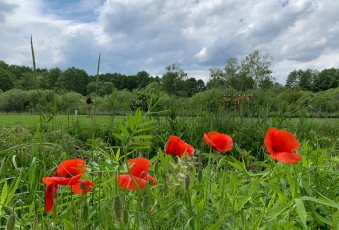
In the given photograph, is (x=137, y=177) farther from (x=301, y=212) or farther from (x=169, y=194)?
(x=301, y=212)

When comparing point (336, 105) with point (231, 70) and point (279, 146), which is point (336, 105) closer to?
point (279, 146)

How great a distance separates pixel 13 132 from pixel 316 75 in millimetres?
62126

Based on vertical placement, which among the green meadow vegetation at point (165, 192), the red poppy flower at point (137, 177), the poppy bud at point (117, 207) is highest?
the red poppy flower at point (137, 177)

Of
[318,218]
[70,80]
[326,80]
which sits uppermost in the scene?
[326,80]

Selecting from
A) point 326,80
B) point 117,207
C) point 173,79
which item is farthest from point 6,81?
point 117,207

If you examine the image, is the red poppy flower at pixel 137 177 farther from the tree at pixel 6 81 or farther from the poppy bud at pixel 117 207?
the tree at pixel 6 81

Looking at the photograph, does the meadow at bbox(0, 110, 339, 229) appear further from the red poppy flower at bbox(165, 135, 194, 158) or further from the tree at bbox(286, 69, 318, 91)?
the tree at bbox(286, 69, 318, 91)

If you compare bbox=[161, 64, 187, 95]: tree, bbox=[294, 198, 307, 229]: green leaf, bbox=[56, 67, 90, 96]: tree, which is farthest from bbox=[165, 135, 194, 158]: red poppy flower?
bbox=[161, 64, 187, 95]: tree

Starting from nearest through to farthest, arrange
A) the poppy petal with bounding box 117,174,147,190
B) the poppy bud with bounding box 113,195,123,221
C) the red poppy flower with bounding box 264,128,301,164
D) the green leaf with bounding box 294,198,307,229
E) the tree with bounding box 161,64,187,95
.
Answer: the poppy bud with bounding box 113,195,123,221
the poppy petal with bounding box 117,174,147,190
the green leaf with bounding box 294,198,307,229
the red poppy flower with bounding box 264,128,301,164
the tree with bounding box 161,64,187,95

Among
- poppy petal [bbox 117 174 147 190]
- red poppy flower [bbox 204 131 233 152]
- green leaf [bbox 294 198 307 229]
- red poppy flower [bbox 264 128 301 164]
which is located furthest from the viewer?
red poppy flower [bbox 204 131 233 152]

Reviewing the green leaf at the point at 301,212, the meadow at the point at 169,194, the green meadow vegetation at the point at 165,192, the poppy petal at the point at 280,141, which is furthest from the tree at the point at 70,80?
the green leaf at the point at 301,212

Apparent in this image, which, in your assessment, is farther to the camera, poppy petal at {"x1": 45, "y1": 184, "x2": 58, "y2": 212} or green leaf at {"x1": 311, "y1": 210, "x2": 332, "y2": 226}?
green leaf at {"x1": 311, "y1": 210, "x2": 332, "y2": 226}

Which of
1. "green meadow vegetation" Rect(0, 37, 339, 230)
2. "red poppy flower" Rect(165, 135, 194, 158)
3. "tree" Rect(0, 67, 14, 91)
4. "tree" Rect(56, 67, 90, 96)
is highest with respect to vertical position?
"tree" Rect(0, 67, 14, 91)

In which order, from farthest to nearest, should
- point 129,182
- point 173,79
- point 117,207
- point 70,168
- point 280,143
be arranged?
point 173,79 → point 280,143 → point 70,168 → point 129,182 → point 117,207
